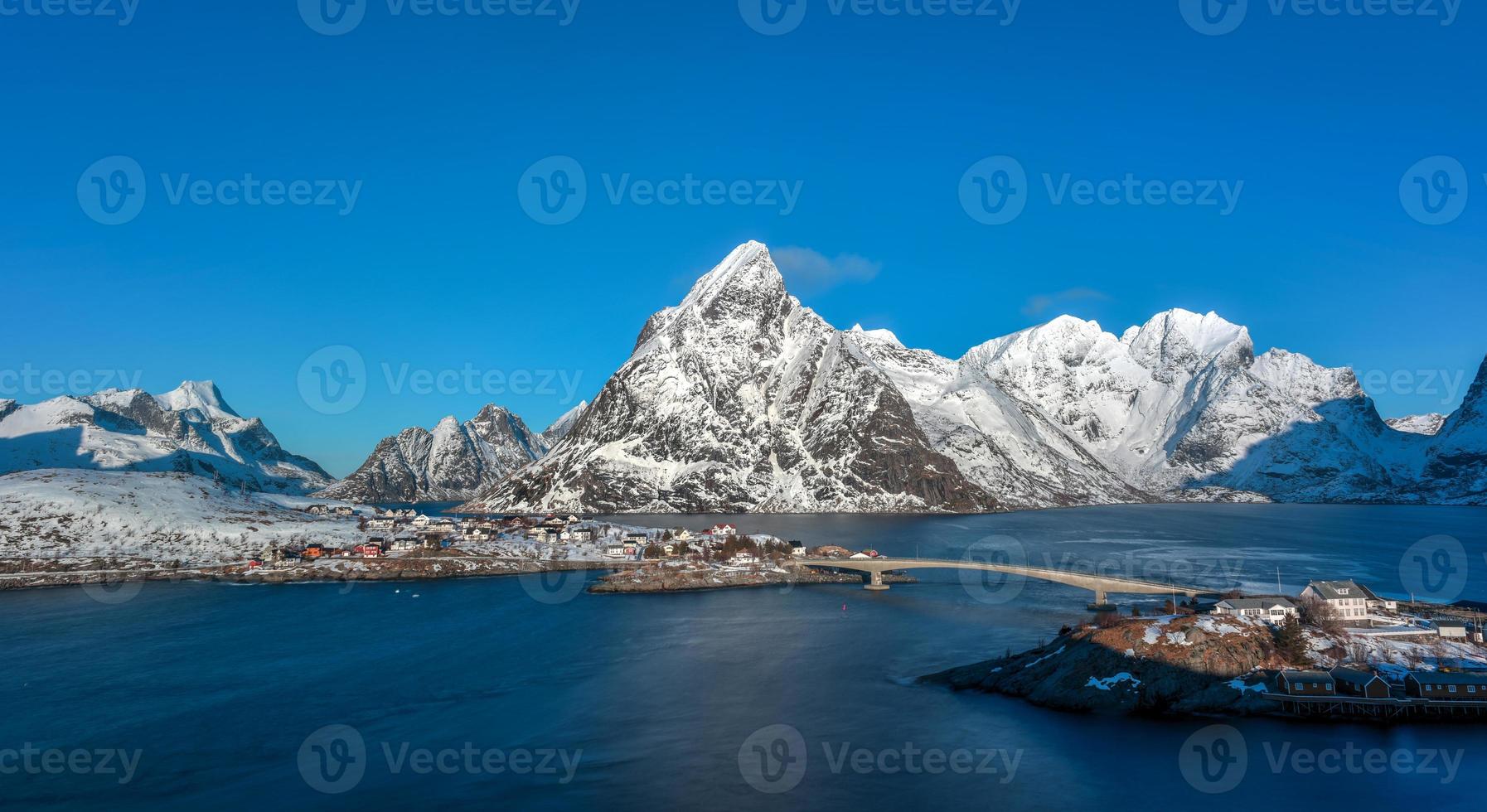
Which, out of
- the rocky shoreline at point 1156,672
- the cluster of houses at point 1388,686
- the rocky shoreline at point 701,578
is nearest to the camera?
the cluster of houses at point 1388,686

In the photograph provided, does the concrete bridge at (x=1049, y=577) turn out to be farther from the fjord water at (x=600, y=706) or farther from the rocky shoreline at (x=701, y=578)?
the fjord water at (x=600, y=706)

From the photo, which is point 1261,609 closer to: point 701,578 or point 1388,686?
Result: point 1388,686

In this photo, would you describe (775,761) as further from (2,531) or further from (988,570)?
(2,531)

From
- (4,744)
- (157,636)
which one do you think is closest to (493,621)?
(157,636)

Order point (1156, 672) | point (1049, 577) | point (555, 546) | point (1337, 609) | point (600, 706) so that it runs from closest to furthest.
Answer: point (1156, 672) → point (600, 706) → point (1337, 609) → point (1049, 577) → point (555, 546)

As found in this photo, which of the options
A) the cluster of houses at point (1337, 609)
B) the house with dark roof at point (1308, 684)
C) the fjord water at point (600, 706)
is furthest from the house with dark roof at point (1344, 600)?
the fjord water at point (600, 706)

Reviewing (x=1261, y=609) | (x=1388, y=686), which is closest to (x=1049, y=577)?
(x=1261, y=609)

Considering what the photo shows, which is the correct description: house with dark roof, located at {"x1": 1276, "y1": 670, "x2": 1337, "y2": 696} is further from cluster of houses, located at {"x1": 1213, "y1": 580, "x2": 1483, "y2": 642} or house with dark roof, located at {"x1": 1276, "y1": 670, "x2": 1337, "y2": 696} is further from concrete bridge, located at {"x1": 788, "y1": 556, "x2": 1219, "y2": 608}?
concrete bridge, located at {"x1": 788, "y1": 556, "x2": 1219, "y2": 608}
